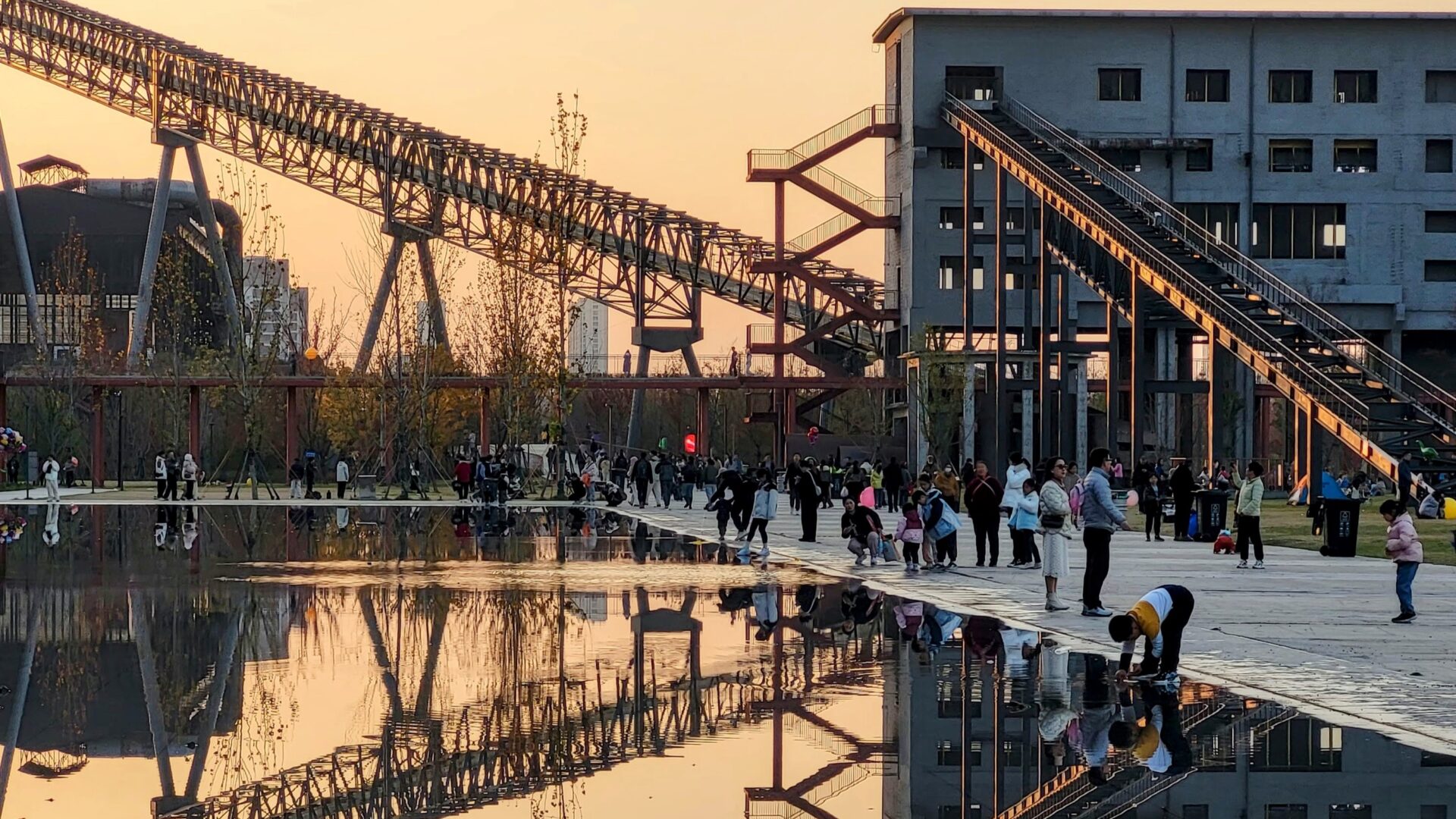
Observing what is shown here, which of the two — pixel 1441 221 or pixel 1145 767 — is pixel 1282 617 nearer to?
pixel 1145 767

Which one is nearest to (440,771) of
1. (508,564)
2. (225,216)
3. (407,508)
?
(508,564)

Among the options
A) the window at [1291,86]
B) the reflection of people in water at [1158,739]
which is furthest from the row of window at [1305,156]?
the reflection of people in water at [1158,739]

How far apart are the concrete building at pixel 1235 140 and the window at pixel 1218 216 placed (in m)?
0.08

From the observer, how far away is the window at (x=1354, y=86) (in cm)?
7800

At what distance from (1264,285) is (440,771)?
2403 inches

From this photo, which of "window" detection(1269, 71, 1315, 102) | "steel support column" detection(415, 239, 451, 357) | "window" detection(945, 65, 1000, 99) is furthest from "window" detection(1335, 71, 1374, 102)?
"steel support column" detection(415, 239, 451, 357)

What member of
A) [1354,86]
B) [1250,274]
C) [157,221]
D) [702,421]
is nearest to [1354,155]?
[1354,86]

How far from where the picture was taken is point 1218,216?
77438mm

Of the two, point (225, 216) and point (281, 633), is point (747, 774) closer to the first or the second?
point (281, 633)

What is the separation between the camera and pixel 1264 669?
1547 cm

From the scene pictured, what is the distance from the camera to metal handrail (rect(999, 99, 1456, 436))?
152 ft

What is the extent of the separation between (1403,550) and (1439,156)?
6280 cm

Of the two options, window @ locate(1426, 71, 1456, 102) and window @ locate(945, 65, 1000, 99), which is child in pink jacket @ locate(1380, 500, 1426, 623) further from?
window @ locate(1426, 71, 1456, 102)

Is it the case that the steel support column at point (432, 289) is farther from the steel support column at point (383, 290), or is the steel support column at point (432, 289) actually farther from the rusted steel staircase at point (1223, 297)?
the rusted steel staircase at point (1223, 297)
